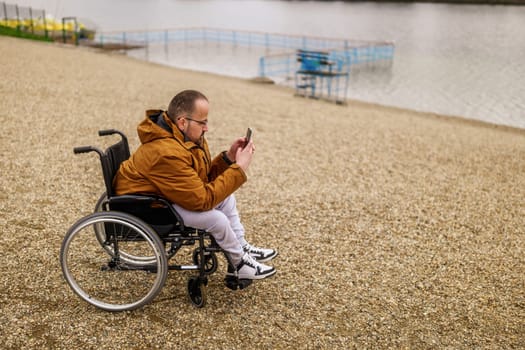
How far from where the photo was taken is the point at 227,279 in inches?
136

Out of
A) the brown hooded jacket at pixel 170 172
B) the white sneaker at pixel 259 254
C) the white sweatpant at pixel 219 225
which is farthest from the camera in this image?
the white sneaker at pixel 259 254

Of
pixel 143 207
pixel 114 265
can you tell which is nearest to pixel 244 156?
pixel 143 207

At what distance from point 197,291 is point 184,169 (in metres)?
0.97

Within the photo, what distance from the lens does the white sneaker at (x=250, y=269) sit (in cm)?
339

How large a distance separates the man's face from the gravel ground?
4.05 ft

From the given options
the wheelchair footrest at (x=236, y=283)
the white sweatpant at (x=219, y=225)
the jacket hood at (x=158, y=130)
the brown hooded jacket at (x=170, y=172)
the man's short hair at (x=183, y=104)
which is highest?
the man's short hair at (x=183, y=104)

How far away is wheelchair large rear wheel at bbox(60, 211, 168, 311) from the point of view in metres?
3.01

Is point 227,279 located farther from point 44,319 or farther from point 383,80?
point 383,80

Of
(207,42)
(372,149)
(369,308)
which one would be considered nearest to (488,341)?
(369,308)

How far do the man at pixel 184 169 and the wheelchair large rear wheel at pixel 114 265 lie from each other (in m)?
0.23

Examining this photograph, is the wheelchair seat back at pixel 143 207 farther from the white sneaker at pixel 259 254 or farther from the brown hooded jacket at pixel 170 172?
the white sneaker at pixel 259 254

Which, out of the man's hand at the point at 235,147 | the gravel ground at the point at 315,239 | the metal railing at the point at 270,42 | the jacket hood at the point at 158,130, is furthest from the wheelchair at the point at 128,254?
the metal railing at the point at 270,42

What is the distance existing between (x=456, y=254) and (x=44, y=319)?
350cm

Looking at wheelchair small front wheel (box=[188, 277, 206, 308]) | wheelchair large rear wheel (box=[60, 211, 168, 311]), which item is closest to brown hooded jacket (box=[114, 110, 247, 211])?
wheelchair large rear wheel (box=[60, 211, 168, 311])
